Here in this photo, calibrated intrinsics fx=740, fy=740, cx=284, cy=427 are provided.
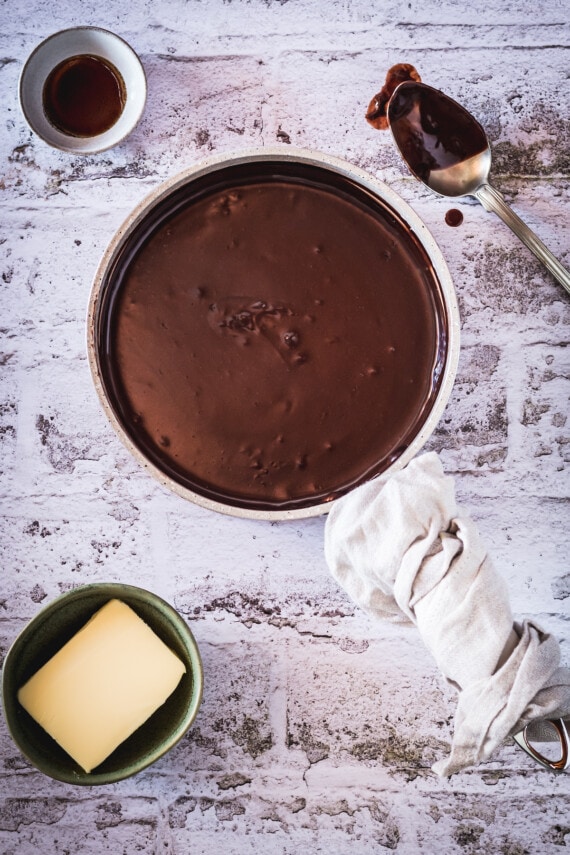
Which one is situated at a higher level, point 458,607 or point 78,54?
point 78,54

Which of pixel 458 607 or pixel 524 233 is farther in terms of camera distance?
pixel 524 233

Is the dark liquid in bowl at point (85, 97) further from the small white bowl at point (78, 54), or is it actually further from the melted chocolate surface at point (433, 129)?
the melted chocolate surface at point (433, 129)

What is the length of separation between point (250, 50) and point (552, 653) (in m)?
0.79

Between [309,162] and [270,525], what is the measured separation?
0.43m

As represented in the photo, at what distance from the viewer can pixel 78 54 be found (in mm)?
912

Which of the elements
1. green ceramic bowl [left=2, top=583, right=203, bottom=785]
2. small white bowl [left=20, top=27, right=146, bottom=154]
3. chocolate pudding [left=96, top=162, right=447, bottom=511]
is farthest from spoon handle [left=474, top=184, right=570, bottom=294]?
green ceramic bowl [left=2, top=583, right=203, bottom=785]

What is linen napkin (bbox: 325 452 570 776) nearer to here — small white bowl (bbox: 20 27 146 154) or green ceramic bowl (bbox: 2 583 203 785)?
green ceramic bowl (bbox: 2 583 203 785)

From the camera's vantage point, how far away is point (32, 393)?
927mm

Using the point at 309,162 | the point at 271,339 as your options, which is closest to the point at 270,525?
the point at 271,339

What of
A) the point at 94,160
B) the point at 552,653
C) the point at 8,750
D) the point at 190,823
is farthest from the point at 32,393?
the point at 552,653

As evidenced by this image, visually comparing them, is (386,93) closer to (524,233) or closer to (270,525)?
(524,233)

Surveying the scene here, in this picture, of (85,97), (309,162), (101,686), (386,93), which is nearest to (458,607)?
(101,686)

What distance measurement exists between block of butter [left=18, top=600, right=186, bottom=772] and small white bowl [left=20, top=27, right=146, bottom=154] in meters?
0.57

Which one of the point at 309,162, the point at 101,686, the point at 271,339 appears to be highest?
the point at 309,162
